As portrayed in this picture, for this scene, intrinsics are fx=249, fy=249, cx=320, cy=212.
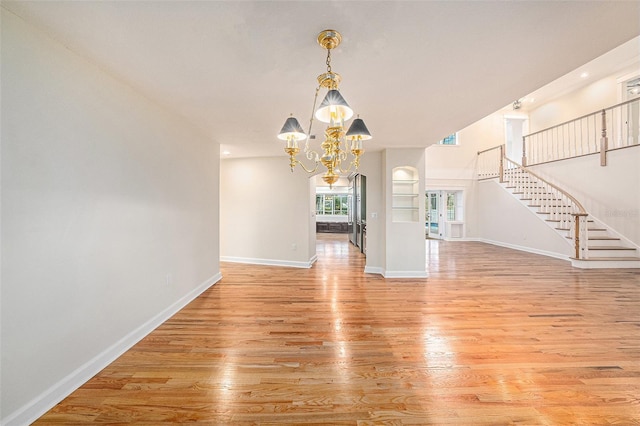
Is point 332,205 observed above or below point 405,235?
above

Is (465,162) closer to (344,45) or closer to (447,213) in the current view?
(447,213)

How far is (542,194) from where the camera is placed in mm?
7602

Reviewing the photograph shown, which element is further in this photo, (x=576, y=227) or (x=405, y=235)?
(x=576, y=227)

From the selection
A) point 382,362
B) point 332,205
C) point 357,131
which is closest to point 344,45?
point 357,131

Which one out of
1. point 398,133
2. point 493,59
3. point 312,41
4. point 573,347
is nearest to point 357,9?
point 312,41

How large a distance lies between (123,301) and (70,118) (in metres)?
1.62

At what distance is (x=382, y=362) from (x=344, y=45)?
255 centimetres

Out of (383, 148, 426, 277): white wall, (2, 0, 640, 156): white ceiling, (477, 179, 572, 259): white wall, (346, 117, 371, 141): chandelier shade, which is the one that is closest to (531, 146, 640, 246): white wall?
(477, 179, 572, 259): white wall

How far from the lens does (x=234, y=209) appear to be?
6.06 metres

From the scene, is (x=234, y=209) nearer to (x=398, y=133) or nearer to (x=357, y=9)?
(x=398, y=133)

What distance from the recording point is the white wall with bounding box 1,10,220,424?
1.51m

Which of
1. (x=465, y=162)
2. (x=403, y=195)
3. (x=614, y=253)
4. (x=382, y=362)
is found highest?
(x=465, y=162)

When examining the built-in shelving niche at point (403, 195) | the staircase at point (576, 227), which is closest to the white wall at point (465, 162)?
the staircase at point (576, 227)

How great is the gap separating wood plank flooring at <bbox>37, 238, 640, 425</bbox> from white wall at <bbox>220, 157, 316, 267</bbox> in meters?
1.79
